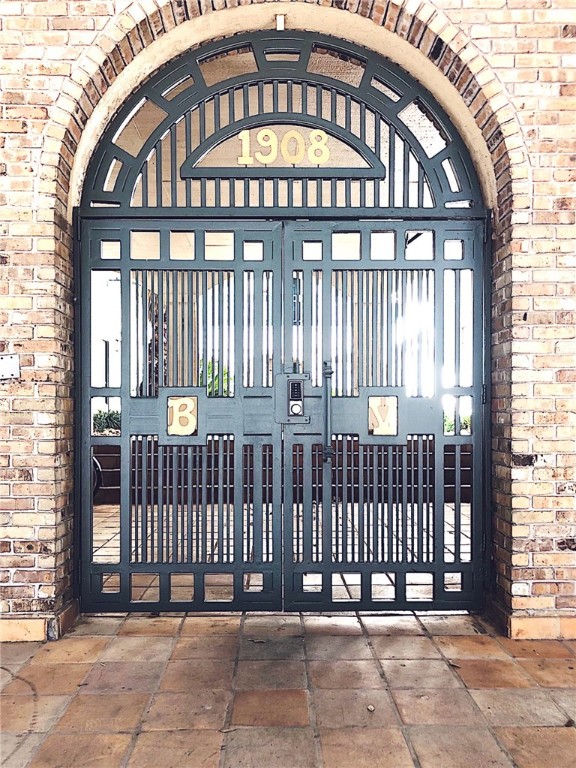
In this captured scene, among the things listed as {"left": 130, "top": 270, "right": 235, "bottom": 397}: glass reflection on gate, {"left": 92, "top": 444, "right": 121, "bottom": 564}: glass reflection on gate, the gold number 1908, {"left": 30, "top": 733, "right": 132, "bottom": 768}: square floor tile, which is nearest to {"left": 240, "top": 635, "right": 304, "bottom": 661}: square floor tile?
{"left": 30, "top": 733, "right": 132, "bottom": 768}: square floor tile

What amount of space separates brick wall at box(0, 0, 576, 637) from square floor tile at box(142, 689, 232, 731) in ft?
3.15

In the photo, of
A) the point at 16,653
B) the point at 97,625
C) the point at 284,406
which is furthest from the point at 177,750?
the point at 284,406

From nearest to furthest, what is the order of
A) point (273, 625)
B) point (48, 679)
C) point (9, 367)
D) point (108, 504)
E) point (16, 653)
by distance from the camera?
point (48, 679) < point (16, 653) < point (9, 367) < point (273, 625) < point (108, 504)

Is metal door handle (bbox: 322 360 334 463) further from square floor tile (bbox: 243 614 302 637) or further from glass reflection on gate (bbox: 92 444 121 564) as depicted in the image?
glass reflection on gate (bbox: 92 444 121 564)

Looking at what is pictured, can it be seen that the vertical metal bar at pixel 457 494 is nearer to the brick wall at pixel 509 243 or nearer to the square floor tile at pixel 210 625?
the brick wall at pixel 509 243

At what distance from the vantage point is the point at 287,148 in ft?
11.3

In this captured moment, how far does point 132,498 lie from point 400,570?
5.06 feet

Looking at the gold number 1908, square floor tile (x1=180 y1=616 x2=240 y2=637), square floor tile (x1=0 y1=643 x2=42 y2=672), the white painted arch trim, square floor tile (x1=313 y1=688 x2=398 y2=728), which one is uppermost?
the white painted arch trim

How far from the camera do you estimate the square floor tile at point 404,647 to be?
9.50ft

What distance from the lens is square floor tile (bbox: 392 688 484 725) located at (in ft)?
7.59

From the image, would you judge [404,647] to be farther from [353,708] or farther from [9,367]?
[9,367]

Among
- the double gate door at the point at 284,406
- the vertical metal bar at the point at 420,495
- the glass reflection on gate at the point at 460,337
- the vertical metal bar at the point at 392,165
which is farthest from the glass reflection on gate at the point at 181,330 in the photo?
the glass reflection on gate at the point at 460,337

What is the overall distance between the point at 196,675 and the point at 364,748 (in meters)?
0.85

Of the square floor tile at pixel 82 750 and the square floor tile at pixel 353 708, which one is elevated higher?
the square floor tile at pixel 353 708
